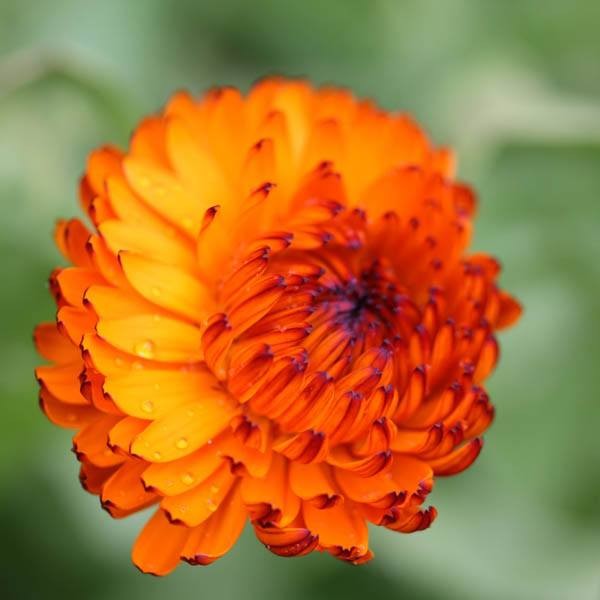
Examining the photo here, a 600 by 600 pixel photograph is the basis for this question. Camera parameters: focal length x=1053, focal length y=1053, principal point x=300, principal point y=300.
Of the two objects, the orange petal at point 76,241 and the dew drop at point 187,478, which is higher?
the orange petal at point 76,241

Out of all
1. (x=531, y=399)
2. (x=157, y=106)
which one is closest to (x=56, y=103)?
(x=157, y=106)

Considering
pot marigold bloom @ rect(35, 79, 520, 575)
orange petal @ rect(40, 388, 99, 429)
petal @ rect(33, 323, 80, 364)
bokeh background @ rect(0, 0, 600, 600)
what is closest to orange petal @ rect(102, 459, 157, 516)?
pot marigold bloom @ rect(35, 79, 520, 575)

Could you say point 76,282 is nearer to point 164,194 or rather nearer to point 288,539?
point 164,194

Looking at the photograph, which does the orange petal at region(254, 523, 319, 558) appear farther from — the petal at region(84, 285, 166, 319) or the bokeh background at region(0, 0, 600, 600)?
the bokeh background at region(0, 0, 600, 600)

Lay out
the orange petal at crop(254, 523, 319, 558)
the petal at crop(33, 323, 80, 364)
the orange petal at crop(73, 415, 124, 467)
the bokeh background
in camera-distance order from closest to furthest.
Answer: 1. the orange petal at crop(254, 523, 319, 558)
2. the orange petal at crop(73, 415, 124, 467)
3. the petal at crop(33, 323, 80, 364)
4. the bokeh background

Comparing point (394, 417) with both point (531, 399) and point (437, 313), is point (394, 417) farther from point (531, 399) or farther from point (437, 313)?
point (531, 399)

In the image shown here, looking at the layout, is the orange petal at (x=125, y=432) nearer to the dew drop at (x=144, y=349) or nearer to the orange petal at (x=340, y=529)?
the dew drop at (x=144, y=349)

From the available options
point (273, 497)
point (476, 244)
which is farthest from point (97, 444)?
point (476, 244)

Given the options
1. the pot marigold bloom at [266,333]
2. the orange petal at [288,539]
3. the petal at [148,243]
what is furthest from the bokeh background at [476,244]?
the orange petal at [288,539]
